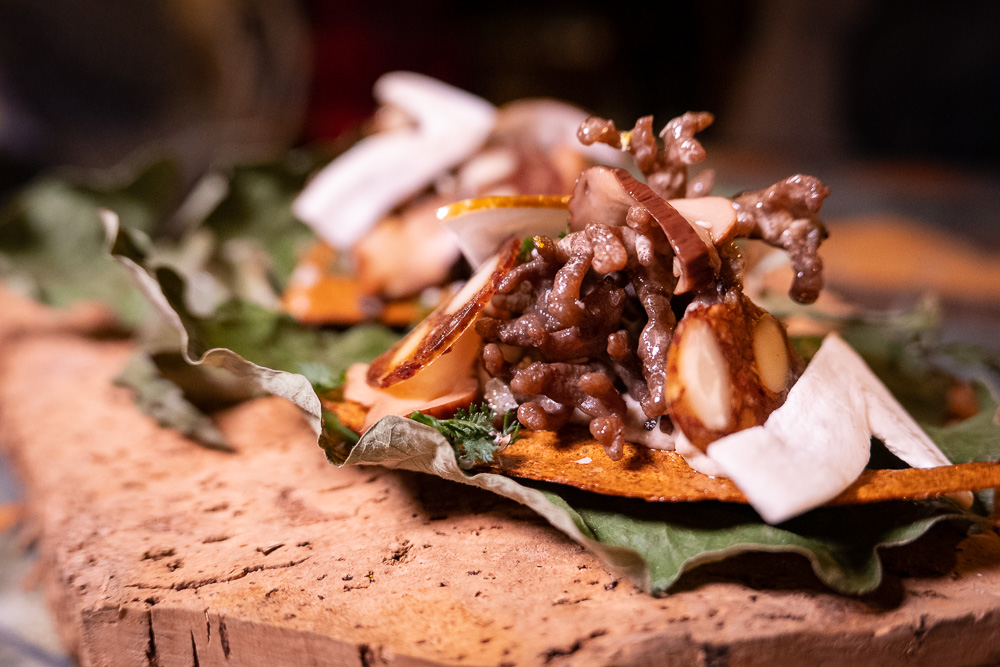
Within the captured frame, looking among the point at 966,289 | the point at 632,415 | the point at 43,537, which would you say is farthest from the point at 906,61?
the point at 43,537

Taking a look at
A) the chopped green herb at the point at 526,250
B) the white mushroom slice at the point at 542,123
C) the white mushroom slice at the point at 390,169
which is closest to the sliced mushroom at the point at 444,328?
the chopped green herb at the point at 526,250

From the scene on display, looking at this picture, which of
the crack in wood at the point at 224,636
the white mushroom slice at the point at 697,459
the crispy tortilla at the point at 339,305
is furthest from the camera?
the crispy tortilla at the point at 339,305

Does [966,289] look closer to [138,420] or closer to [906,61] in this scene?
[906,61]

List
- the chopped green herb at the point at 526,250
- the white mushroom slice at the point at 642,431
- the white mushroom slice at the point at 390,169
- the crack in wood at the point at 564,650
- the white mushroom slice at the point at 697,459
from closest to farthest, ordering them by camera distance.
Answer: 1. the crack in wood at the point at 564,650
2. the white mushroom slice at the point at 697,459
3. the white mushroom slice at the point at 642,431
4. the chopped green herb at the point at 526,250
5. the white mushroom slice at the point at 390,169

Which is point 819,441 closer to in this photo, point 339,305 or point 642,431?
point 642,431

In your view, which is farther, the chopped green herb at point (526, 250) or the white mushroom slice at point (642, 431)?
the chopped green herb at point (526, 250)

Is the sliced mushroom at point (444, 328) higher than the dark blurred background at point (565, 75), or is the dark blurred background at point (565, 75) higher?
the dark blurred background at point (565, 75)

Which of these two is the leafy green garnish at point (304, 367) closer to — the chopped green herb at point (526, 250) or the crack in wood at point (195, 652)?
the chopped green herb at point (526, 250)

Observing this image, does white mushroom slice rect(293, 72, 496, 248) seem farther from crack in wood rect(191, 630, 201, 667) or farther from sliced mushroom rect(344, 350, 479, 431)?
crack in wood rect(191, 630, 201, 667)
